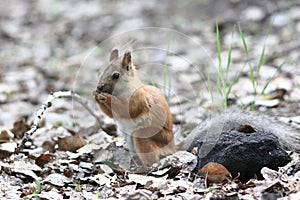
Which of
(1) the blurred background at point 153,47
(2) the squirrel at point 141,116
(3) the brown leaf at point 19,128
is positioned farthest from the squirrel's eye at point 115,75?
(3) the brown leaf at point 19,128

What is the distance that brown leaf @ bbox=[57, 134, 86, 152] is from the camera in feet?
11.9

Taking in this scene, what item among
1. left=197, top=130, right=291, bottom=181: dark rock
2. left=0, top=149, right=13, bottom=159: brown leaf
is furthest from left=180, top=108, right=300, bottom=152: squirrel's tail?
left=0, top=149, right=13, bottom=159: brown leaf

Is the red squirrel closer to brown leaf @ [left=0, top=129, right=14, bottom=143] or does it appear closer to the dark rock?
the dark rock

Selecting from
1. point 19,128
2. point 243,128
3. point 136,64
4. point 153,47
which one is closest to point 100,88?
point 243,128

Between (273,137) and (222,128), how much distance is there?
341mm

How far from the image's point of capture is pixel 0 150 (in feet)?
11.3

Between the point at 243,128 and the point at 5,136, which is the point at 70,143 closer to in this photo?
the point at 5,136

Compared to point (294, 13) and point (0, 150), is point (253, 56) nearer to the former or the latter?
point (294, 13)

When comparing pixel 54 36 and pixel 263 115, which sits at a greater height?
pixel 54 36

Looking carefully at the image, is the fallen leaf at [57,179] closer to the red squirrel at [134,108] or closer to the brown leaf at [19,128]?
the red squirrel at [134,108]

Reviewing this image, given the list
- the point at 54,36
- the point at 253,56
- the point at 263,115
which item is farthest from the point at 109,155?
the point at 54,36

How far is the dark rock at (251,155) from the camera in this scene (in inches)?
112

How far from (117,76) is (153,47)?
61.7 inches

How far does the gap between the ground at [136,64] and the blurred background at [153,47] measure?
0.02 meters
